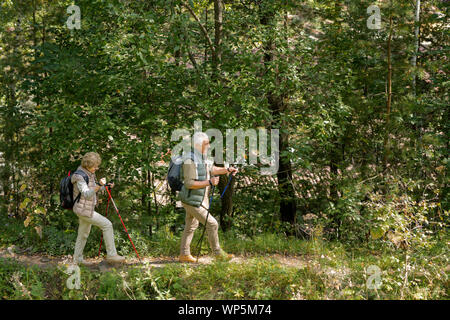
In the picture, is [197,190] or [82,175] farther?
[197,190]

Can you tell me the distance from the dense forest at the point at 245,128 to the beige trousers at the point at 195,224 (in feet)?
1.35

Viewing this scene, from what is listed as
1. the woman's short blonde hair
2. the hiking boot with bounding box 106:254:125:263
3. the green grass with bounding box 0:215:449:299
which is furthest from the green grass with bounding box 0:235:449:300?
the woman's short blonde hair

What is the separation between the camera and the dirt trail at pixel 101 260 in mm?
5777

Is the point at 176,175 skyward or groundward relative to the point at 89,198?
skyward

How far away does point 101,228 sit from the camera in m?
5.54

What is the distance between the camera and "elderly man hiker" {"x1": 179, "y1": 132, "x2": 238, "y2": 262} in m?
5.38

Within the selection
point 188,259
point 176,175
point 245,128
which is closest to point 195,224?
point 188,259

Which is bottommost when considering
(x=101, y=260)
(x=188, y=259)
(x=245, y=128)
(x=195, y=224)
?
(x=101, y=260)

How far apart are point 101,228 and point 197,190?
1336 mm

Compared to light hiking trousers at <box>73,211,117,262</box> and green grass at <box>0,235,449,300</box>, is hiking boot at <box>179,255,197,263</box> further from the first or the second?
light hiking trousers at <box>73,211,117,262</box>

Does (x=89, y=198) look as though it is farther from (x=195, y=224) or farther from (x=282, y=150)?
(x=282, y=150)

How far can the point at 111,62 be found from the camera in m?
6.78

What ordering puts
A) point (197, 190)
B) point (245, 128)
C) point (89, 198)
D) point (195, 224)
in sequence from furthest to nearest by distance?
point (245, 128), point (195, 224), point (197, 190), point (89, 198)
